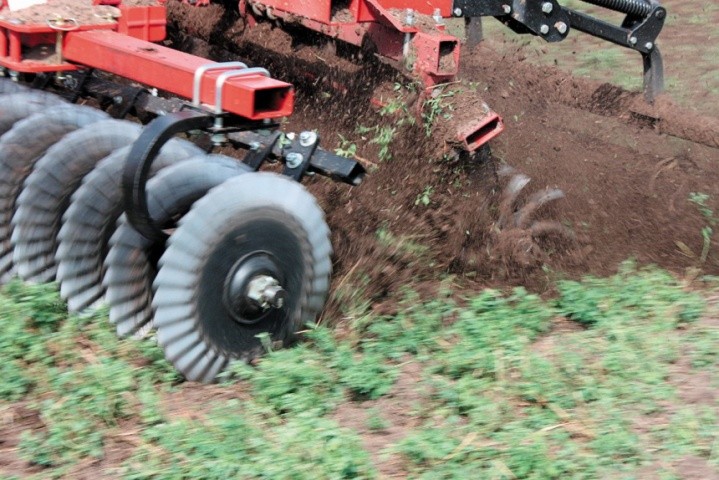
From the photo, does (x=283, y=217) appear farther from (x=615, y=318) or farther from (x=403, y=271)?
(x=615, y=318)

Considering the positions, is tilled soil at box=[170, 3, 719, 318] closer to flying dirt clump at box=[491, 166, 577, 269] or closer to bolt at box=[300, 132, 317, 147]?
flying dirt clump at box=[491, 166, 577, 269]

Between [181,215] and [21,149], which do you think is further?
[21,149]

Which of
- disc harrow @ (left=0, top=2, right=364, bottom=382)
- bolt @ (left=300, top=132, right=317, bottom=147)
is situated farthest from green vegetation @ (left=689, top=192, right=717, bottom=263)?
bolt @ (left=300, top=132, right=317, bottom=147)

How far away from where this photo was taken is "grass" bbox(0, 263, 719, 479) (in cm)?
292

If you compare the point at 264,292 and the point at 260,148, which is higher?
the point at 260,148

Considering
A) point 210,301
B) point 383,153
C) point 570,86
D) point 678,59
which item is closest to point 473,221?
point 383,153

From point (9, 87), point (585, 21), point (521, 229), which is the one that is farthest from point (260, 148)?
point (585, 21)

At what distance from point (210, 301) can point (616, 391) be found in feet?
4.84

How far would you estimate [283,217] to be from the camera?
12.2 feet

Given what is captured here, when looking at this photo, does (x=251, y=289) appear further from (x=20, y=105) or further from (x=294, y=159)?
(x=20, y=105)

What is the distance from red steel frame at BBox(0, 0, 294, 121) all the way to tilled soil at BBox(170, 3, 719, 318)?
887 mm

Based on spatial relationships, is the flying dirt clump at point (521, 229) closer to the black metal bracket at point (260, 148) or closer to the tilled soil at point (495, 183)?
the tilled soil at point (495, 183)

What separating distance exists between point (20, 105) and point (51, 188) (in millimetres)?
686

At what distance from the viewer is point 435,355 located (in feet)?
12.2
